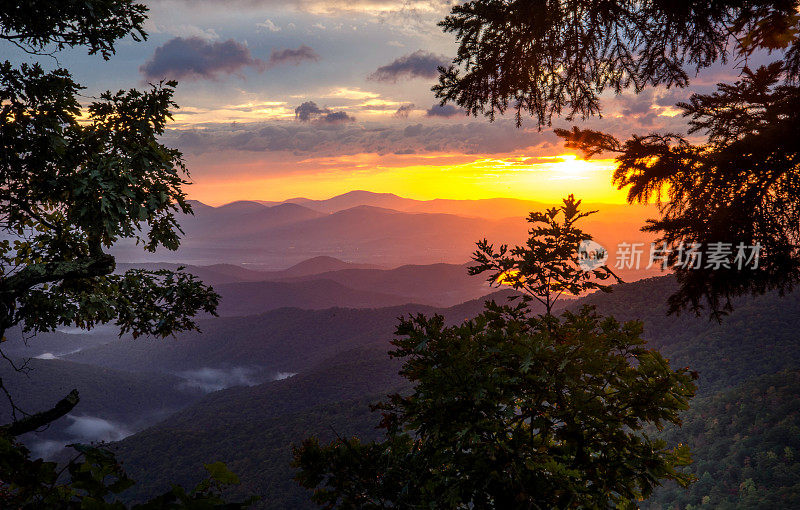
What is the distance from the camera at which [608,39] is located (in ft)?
20.7

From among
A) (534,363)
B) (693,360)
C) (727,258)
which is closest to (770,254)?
(727,258)

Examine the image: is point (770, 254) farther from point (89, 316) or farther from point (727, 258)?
point (89, 316)

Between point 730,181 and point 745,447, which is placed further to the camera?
point 745,447

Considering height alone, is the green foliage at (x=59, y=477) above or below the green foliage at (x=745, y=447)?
above

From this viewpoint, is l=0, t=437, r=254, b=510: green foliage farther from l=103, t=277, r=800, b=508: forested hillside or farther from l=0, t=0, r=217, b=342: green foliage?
l=103, t=277, r=800, b=508: forested hillside

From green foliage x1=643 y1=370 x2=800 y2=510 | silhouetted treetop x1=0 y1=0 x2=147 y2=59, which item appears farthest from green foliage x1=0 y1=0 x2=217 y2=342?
green foliage x1=643 y1=370 x2=800 y2=510

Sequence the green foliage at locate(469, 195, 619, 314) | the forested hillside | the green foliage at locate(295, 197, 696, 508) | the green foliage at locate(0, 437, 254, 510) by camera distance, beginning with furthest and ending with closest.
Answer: the forested hillside < the green foliage at locate(469, 195, 619, 314) < the green foliage at locate(295, 197, 696, 508) < the green foliage at locate(0, 437, 254, 510)

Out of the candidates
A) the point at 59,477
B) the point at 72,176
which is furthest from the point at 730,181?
the point at 72,176

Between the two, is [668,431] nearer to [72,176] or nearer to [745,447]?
[745,447]

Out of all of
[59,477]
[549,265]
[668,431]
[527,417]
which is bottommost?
[668,431]

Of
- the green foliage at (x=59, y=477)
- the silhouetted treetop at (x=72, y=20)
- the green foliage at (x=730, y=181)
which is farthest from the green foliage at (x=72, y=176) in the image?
the green foliage at (x=730, y=181)

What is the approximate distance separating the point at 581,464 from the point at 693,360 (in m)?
118

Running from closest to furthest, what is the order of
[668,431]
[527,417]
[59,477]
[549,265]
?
[59,477]
[527,417]
[549,265]
[668,431]

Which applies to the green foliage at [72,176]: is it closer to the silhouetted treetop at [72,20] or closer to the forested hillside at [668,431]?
the silhouetted treetop at [72,20]
